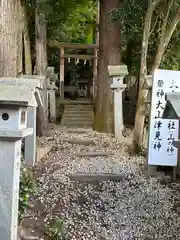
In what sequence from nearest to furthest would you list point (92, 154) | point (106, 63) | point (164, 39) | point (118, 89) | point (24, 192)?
1. point (24, 192)
2. point (92, 154)
3. point (164, 39)
4. point (118, 89)
5. point (106, 63)

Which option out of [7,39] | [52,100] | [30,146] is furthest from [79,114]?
[7,39]

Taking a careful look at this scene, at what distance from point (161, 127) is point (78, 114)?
25.4 feet

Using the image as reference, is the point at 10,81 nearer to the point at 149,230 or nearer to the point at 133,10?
the point at 149,230

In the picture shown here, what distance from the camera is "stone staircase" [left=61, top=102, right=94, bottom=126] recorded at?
40.9 feet

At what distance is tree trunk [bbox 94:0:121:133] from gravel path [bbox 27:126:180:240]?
3.19m

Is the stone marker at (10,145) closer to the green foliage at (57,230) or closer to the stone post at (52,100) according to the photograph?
the green foliage at (57,230)

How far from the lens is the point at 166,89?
222 inches

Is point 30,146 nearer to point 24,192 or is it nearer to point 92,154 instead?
point 92,154

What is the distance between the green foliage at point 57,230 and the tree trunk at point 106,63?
513cm

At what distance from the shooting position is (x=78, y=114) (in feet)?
43.3

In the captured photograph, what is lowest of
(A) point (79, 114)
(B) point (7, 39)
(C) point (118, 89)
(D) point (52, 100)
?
(A) point (79, 114)

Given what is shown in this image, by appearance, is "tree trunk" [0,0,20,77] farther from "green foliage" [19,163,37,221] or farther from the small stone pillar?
the small stone pillar

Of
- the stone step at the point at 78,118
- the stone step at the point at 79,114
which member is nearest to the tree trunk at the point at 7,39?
the stone step at the point at 78,118

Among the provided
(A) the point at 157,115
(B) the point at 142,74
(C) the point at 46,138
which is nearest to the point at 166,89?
(A) the point at 157,115
